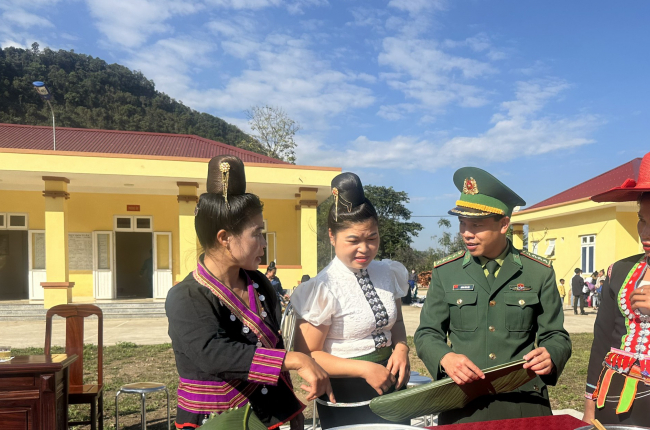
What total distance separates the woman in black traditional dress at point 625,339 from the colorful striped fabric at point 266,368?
1.14m

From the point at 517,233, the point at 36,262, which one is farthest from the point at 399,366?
the point at 517,233

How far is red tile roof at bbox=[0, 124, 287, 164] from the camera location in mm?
16500

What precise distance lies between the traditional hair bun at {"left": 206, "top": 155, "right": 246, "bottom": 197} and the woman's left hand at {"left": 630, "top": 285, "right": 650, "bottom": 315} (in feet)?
4.46

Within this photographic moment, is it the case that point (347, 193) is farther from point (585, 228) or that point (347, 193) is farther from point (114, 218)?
point (585, 228)

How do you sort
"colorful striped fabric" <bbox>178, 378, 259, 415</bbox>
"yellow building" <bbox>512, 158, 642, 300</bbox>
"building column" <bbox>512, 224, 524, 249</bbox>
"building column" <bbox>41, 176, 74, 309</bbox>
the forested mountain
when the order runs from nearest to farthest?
"colorful striped fabric" <bbox>178, 378, 259, 415</bbox> < "building column" <bbox>41, 176, 74, 309</bbox> < "yellow building" <bbox>512, 158, 642, 300</bbox> < "building column" <bbox>512, 224, 524, 249</bbox> < the forested mountain

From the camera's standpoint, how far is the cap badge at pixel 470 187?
184 centimetres

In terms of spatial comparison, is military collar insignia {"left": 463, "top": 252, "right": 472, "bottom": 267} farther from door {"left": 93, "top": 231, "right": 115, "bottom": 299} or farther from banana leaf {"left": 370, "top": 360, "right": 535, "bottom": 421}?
door {"left": 93, "top": 231, "right": 115, "bottom": 299}

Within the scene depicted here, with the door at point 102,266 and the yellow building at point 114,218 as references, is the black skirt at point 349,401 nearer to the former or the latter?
the yellow building at point 114,218

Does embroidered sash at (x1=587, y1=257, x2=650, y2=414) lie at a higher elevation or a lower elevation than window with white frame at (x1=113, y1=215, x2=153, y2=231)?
lower

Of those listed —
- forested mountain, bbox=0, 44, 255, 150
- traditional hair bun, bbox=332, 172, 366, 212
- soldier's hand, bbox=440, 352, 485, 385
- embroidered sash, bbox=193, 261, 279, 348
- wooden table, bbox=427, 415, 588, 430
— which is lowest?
wooden table, bbox=427, 415, 588, 430

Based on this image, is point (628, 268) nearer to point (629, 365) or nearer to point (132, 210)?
point (629, 365)

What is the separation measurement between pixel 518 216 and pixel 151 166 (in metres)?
16.5

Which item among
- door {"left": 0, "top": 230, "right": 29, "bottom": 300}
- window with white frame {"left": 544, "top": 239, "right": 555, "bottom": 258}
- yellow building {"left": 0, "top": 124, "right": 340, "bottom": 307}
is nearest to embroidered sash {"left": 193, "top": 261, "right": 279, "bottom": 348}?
yellow building {"left": 0, "top": 124, "right": 340, "bottom": 307}

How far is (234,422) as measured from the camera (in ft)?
2.82
